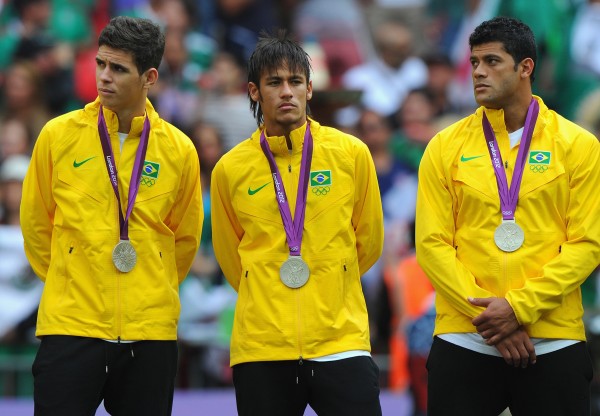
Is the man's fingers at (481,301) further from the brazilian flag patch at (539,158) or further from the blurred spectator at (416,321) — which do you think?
the blurred spectator at (416,321)

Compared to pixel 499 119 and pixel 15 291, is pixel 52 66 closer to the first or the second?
pixel 15 291

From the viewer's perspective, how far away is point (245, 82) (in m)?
12.7

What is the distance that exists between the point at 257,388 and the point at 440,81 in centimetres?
734

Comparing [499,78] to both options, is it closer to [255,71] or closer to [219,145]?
[255,71]

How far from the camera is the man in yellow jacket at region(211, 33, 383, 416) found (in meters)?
6.29

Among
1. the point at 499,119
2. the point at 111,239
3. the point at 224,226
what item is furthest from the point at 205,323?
the point at 499,119

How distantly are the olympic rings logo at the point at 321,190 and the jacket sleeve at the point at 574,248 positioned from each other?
1.01m

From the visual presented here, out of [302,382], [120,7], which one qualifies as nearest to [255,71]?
[302,382]

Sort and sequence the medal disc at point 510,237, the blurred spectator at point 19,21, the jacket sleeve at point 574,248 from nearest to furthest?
the jacket sleeve at point 574,248
the medal disc at point 510,237
the blurred spectator at point 19,21

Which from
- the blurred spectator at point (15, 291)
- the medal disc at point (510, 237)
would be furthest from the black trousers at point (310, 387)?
the blurred spectator at point (15, 291)

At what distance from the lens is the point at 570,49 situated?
12961mm

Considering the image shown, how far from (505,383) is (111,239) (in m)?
1.97

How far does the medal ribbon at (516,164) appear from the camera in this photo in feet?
20.4

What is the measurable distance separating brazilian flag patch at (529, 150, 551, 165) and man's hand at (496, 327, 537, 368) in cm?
78
